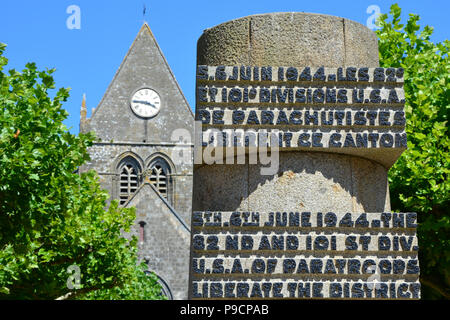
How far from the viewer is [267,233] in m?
6.14

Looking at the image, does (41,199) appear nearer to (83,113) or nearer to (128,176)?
(128,176)

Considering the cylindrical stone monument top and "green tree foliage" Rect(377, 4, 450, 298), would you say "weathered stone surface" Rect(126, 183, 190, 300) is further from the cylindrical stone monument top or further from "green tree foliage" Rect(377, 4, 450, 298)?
the cylindrical stone monument top

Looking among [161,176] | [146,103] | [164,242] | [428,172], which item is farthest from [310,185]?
[146,103]

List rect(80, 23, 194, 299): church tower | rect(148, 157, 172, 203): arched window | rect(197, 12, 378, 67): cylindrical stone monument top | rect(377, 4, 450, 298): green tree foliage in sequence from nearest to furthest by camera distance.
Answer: rect(197, 12, 378, 67): cylindrical stone monument top → rect(377, 4, 450, 298): green tree foliage → rect(80, 23, 194, 299): church tower → rect(148, 157, 172, 203): arched window

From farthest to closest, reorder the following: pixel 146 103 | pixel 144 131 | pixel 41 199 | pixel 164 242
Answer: pixel 146 103 → pixel 144 131 → pixel 164 242 → pixel 41 199

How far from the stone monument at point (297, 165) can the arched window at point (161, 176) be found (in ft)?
131

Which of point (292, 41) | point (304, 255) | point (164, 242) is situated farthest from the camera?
point (164, 242)

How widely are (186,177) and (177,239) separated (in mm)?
8301

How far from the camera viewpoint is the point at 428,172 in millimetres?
12266

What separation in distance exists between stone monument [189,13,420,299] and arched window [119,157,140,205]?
40.0m

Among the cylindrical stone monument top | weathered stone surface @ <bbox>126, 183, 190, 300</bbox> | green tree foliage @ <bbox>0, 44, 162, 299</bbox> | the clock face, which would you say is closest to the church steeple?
the clock face

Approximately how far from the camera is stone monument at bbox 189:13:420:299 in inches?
240

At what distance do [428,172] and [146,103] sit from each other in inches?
1431
